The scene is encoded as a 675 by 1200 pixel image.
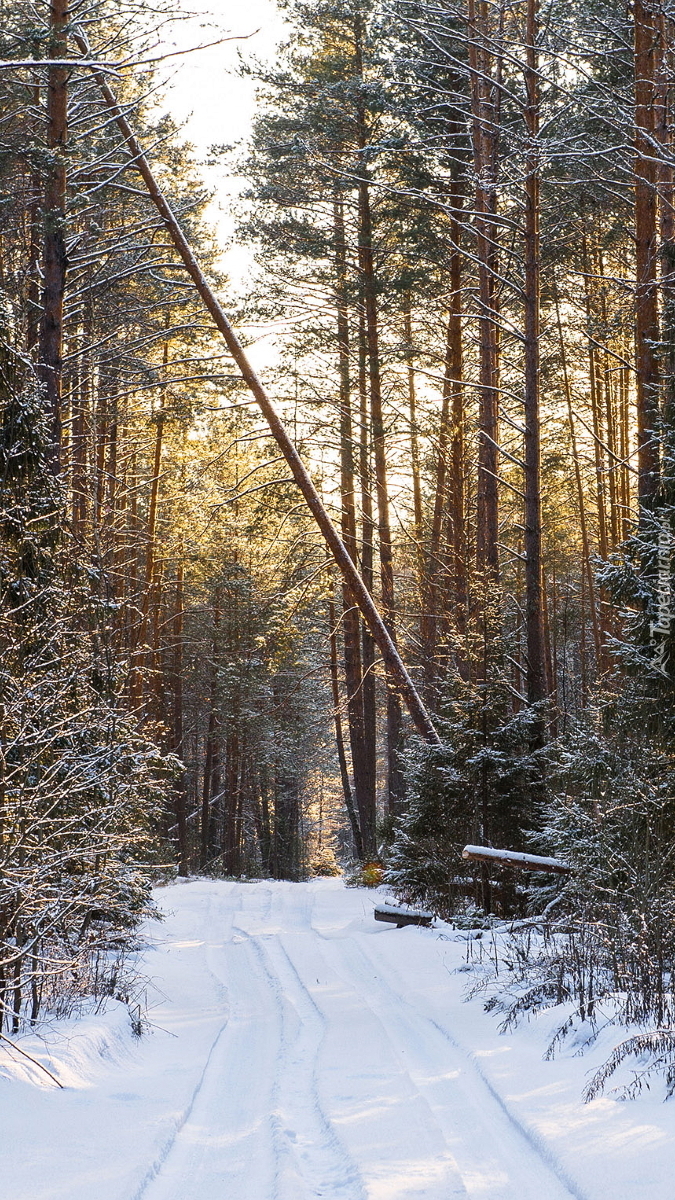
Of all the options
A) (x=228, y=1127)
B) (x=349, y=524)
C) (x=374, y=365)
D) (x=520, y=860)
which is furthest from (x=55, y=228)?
(x=349, y=524)

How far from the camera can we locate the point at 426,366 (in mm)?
20516

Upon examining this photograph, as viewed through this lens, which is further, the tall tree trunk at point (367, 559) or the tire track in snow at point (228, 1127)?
the tall tree trunk at point (367, 559)

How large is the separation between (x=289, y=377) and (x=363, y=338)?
72.9 inches

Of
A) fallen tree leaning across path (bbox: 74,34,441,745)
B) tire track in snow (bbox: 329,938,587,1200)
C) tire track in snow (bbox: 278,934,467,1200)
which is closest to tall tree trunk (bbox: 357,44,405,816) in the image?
fallen tree leaning across path (bbox: 74,34,441,745)

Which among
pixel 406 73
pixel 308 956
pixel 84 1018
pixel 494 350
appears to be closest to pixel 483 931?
pixel 308 956

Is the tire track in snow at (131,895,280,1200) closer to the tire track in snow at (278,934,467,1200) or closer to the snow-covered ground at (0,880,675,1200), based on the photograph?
the snow-covered ground at (0,880,675,1200)

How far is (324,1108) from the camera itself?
515cm

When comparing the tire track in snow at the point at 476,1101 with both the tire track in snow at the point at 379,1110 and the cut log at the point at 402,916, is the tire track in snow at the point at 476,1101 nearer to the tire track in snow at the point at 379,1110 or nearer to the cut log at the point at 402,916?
the tire track in snow at the point at 379,1110

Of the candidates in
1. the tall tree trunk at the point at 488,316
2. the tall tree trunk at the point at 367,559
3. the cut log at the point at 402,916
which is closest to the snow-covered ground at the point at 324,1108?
the cut log at the point at 402,916

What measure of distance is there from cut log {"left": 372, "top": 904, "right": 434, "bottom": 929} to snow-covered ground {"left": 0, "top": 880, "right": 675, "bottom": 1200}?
2.09m

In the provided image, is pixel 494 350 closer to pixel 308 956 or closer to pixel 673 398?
pixel 673 398

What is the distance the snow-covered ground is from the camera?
405 centimetres

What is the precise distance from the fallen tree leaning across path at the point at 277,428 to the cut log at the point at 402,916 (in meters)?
1.93

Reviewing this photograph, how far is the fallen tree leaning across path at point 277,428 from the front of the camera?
11258mm
